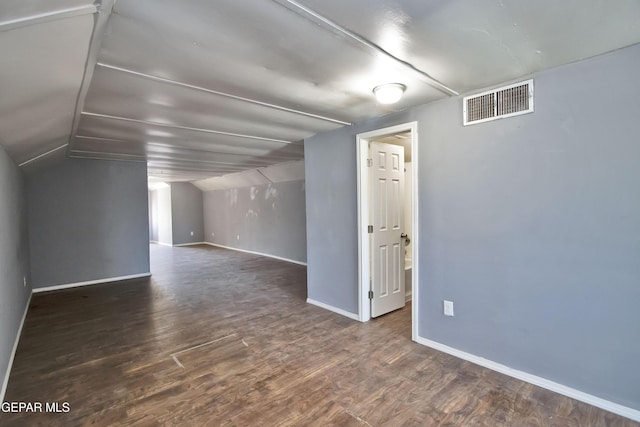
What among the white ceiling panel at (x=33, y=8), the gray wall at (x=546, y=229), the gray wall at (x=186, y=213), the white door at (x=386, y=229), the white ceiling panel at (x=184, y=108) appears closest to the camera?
the white ceiling panel at (x=33, y=8)

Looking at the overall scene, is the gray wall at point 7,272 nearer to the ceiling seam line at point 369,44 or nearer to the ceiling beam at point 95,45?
the ceiling beam at point 95,45

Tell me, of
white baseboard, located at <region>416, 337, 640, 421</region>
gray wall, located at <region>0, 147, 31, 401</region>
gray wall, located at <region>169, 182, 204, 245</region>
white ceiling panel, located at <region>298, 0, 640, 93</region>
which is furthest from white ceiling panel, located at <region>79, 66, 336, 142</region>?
gray wall, located at <region>169, 182, 204, 245</region>

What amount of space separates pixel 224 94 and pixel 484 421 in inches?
108

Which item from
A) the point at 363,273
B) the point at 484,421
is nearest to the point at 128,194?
the point at 363,273

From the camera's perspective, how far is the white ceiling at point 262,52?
1300mm

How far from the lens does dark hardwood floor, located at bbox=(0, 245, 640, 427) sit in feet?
6.10

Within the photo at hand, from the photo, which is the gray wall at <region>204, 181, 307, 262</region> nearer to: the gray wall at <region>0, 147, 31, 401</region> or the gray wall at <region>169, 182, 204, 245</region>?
the gray wall at <region>169, 182, 204, 245</region>

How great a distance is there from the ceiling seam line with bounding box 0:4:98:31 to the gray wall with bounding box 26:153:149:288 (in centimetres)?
435

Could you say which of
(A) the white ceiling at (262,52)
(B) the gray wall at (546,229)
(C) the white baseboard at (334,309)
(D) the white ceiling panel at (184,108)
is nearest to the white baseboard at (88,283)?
(A) the white ceiling at (262,52)

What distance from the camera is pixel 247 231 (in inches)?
332

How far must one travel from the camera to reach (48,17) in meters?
1.13

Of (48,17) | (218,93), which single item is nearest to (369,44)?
(218,93)

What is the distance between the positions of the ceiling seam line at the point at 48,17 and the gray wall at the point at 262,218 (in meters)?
5.46

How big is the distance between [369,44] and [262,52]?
584 millimetres
